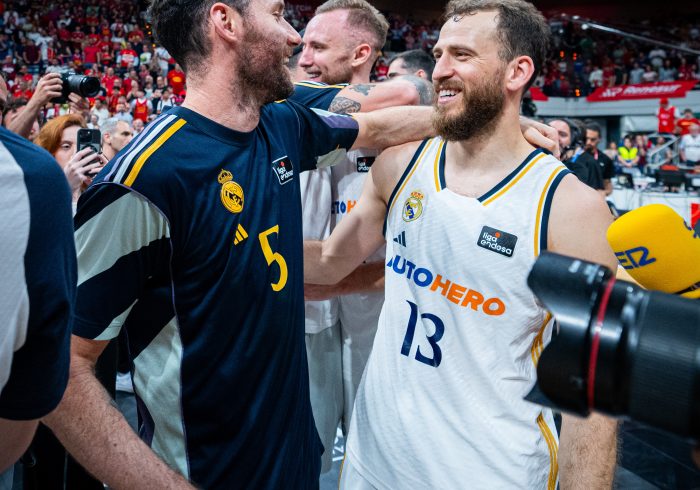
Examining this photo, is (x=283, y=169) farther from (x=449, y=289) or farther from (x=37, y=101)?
(x=37, y=101)

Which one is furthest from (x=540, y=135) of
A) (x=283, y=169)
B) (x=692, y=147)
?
(x=692, y=147)

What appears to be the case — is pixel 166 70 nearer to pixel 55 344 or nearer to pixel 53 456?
pixel 53 456

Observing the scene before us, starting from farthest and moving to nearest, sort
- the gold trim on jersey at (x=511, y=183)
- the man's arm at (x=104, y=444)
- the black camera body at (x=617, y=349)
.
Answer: the gold trim on jersey at (x=511, y=183) → the man's arm at (x=104, y=444) → the black camera body at (x=617, y=349)

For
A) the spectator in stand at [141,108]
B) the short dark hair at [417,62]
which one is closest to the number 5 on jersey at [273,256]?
the short dark hair at [417,62]

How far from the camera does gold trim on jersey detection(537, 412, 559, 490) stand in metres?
1.72

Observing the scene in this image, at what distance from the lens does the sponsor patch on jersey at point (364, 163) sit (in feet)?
8.68

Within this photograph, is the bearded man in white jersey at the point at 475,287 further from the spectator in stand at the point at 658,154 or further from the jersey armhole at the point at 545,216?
the spectator in stand at the point at 658,154

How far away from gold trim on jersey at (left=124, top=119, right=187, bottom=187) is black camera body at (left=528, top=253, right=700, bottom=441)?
3.15 ft

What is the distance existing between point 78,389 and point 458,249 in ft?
3.45

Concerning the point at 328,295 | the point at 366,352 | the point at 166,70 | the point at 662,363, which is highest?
the point at 662,363

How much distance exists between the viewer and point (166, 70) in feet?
51.6

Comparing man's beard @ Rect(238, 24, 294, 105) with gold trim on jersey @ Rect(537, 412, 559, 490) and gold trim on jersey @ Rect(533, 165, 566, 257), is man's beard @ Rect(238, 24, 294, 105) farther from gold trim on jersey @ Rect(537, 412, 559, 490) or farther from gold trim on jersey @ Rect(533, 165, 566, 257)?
gold trim on jersey @ Rect(537, 412, 559, 490)

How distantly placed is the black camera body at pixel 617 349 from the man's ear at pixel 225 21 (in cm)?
121

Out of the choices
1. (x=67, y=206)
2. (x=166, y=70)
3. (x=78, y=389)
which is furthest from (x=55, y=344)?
(x=166, y=70)
